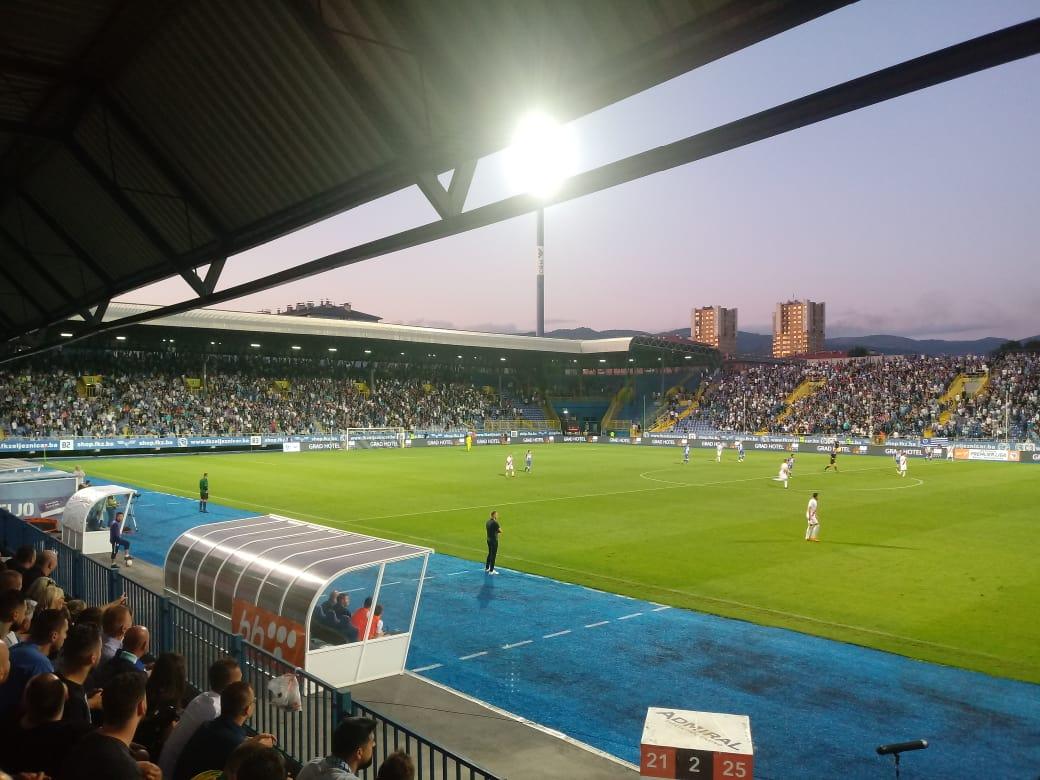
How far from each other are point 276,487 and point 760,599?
26.4 meters

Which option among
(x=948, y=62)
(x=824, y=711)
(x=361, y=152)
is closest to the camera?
(x=948, y=62)

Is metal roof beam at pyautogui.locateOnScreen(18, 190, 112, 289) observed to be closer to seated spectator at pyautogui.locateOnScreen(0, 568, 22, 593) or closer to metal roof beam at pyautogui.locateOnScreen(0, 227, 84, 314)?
metal roof beam at pyautogui.locateOnScreen(0, 227, 84, 314)

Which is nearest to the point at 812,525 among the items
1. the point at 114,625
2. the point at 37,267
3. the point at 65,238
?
the point at 65,238

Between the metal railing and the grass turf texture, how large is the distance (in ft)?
25.4

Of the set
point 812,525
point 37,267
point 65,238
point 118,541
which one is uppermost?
point 65,238

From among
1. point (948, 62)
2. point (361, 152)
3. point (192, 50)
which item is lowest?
point (948, 62)

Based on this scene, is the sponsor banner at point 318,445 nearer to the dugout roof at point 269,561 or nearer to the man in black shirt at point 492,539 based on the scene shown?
the man in black shirt at point 492,539

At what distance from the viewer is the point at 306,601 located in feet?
38.1

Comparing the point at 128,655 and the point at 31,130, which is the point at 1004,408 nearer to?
the point at 31,130

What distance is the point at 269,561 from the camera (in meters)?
12.9

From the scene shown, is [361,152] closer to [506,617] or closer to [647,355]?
[506,617]

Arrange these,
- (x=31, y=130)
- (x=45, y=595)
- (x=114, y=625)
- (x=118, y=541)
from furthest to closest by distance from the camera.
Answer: (x=118, y=541)
(x=31, y=130)
(x=45, y=595)
(x=114, y=625)

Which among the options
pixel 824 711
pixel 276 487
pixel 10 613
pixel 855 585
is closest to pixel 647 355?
pixel 276 487

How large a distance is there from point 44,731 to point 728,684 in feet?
32.8
